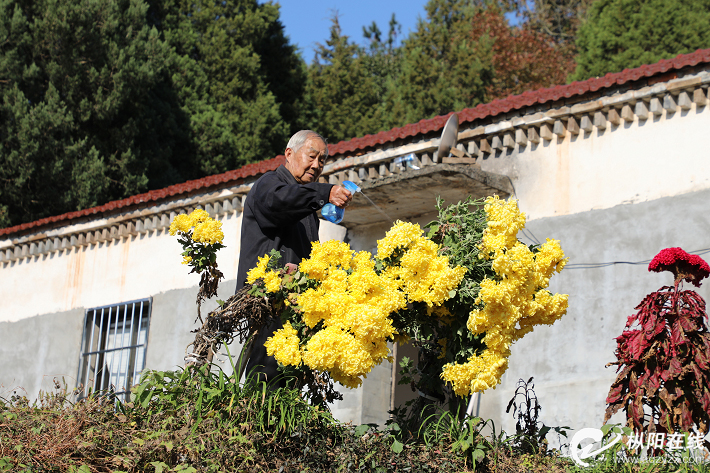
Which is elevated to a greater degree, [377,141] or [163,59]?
[163,59]

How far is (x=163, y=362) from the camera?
35.6 feet

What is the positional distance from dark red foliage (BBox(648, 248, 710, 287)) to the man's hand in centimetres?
230

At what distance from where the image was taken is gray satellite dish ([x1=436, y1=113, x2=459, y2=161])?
8.53 m

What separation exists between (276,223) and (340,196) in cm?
60

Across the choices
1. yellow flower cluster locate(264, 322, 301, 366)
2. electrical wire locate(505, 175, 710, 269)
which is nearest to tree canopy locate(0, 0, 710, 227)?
electrical wire locate(505, 175, 710, 269)

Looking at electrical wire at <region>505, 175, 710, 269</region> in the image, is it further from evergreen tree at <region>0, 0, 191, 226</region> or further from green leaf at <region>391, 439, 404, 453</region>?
evergreen tree at <region>0, 0, 191, 226</region>

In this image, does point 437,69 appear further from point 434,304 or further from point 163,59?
point 434,304

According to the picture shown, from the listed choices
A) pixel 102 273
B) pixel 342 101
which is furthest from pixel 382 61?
pixel 102 273

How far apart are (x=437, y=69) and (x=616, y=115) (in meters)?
15.4

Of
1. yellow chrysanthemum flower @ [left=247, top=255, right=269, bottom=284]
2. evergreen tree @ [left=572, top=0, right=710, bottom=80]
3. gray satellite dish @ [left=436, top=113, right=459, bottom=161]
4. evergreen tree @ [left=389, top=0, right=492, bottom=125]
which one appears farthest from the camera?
evergreen tree @ [left=389, top=0, right=492, bottom=125]

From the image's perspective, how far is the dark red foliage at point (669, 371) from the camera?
4.56 meters

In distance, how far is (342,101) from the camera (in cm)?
2389

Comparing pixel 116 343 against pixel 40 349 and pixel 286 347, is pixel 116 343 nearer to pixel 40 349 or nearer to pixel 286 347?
pixel 40 349

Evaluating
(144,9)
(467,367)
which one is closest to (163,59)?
(144,9)
